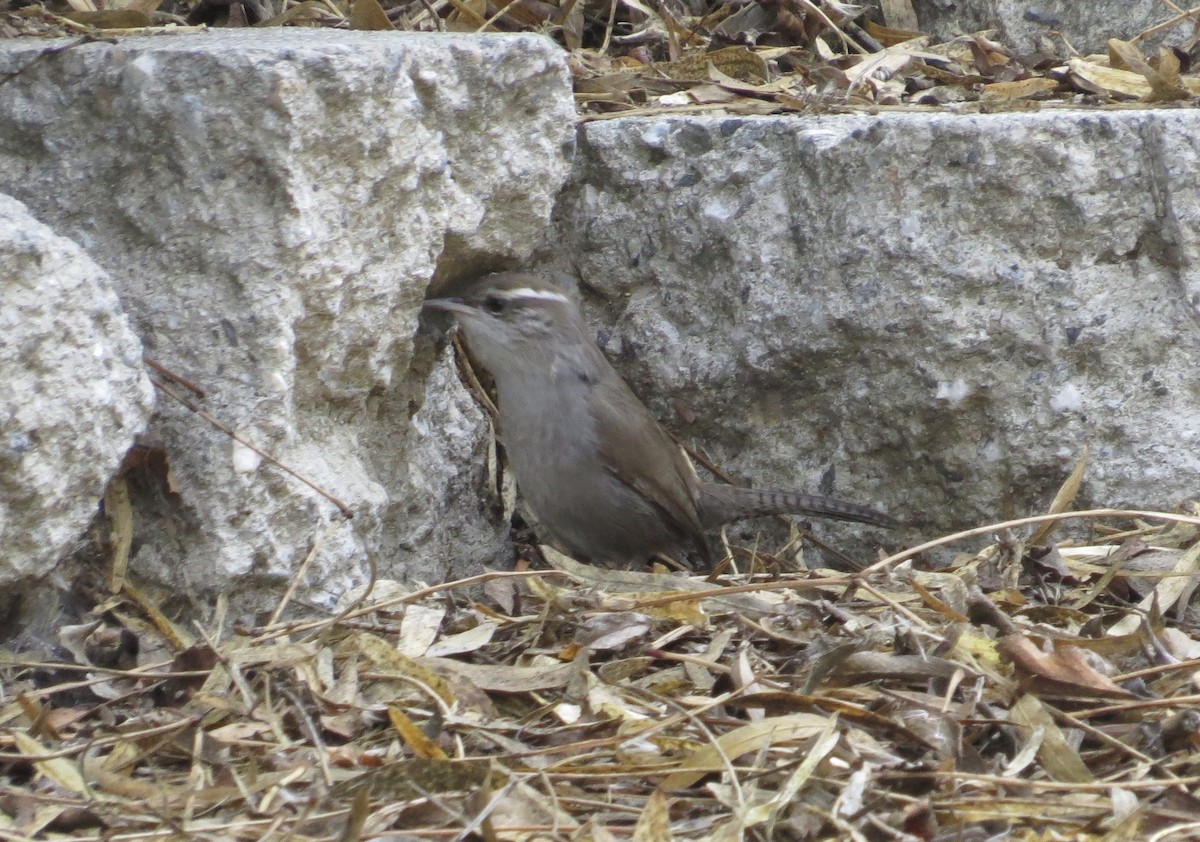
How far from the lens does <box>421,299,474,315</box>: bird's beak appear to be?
4816 millimetres

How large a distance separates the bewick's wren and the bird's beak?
17cm

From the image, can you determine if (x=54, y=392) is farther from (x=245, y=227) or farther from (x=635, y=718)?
(x=635, y=718)

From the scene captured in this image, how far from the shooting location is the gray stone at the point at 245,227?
3.71m

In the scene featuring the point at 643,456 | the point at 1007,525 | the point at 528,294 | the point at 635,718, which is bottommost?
the point at 643,456

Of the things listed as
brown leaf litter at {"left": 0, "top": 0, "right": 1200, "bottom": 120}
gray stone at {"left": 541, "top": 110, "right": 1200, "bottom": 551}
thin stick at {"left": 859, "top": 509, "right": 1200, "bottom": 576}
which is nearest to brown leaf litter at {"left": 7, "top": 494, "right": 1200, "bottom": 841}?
thin stick at {"left": 859, "top": 509, "right": 1200, "bottom": 576}

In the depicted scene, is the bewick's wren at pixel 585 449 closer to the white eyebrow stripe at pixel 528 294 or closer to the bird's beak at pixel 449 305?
the white eyebrow stripe at pixel 528 294

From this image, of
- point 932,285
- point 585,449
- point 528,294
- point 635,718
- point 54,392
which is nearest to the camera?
point 635,718

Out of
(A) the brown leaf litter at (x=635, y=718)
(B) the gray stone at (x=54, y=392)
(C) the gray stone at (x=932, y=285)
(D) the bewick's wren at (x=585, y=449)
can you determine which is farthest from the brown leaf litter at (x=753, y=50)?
(A) the brown leaf litter at (x=635, y=718)

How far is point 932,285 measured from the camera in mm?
4785

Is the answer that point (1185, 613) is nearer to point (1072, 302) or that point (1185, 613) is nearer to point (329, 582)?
point (1072, 302)

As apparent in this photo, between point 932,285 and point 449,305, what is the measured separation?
1.62 metres

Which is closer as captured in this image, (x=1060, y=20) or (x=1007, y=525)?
(x=1007, y=525)

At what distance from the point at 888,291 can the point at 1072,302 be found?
59 centimetres

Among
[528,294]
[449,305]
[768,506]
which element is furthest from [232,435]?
[768,506]
